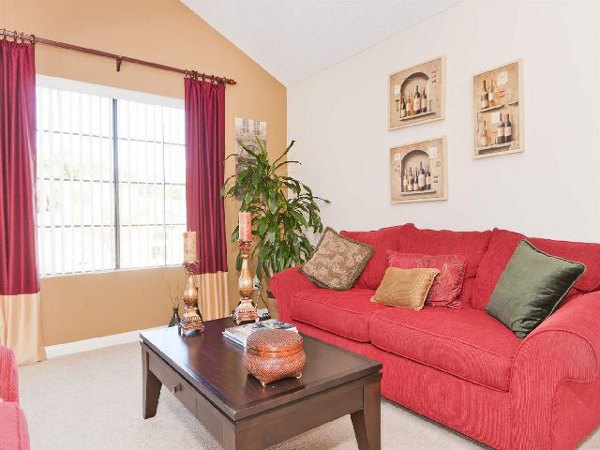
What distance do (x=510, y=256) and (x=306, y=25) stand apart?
107 inches

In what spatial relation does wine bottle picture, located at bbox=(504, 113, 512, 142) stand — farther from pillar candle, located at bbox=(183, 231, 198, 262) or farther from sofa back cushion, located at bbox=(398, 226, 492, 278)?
pillar candle, located at bbox=(183, 231, 198, 262)

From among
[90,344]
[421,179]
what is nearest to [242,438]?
[421,179]

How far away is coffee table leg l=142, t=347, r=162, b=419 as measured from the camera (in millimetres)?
2061

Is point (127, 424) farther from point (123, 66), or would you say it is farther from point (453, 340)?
point (123, 66)

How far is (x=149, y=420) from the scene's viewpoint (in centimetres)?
210

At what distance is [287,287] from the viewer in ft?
9.81

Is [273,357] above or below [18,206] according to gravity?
below

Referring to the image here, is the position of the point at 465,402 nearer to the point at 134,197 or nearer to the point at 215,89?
the point at 134,197

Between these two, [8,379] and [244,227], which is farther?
[244,227]

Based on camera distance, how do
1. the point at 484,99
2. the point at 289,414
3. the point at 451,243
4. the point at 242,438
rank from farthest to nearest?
the point at 484,99
the point at 451,243
the point at 289,414
the point at 242,438

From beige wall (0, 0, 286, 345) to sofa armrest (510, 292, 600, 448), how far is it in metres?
3.08

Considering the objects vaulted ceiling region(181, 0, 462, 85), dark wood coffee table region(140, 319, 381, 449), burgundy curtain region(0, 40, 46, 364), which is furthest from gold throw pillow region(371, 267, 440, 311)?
burgundy curtain region(0, 40, 46, 364)

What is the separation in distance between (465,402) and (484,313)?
615mm

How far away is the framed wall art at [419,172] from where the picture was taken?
10.3 ft
